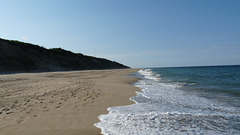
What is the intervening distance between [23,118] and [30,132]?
1.07m

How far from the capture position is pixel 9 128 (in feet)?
11.2

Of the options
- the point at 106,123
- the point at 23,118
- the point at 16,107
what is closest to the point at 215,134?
the point at 106,123

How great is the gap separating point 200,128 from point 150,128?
125 centimetres

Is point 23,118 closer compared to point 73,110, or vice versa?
point 23,118

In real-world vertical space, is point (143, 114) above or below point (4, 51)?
below

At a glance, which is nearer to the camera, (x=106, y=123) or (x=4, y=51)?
(x=106, y=123)

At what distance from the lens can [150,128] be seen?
3549 millimetres

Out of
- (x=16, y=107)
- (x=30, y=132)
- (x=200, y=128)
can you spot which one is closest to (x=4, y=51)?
(x=16, y=107)

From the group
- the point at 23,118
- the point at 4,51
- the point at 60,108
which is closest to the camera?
the point at 23,118

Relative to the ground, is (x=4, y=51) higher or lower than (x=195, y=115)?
higher

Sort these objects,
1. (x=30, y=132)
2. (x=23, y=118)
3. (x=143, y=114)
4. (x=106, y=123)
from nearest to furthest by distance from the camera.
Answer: (x=30, y=132) → (x=106, y=123) → (x=23, y=118) → (x=143, y=114)

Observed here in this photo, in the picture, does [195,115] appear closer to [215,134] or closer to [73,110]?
[215,134]

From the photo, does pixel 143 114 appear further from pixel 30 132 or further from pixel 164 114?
pixel 30 132

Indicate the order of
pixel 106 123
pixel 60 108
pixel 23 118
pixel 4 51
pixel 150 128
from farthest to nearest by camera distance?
pixel 4 51 → pixel 60 108 → pixel 23 118 → pixel 106 123 → pixel 150 128
